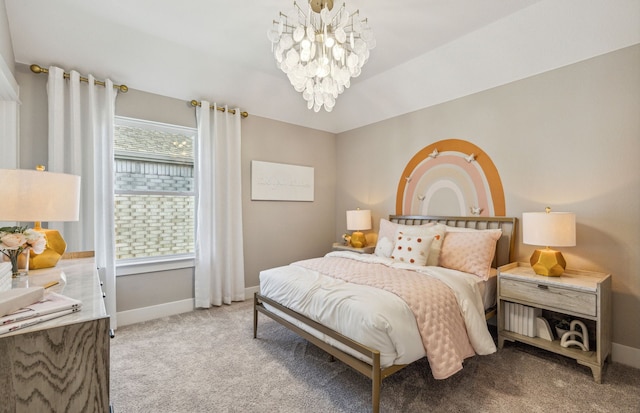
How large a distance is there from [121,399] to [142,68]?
9.71ft

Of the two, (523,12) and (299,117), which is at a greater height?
(523,12)

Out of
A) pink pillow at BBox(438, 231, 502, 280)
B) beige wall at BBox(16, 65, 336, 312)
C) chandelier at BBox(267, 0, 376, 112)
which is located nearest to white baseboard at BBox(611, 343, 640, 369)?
pink pillow at BBox(438, 231, 502, 280)

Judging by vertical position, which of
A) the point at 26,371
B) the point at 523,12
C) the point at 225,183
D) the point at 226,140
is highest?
the point at 523,12

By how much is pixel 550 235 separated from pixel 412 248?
1112mm

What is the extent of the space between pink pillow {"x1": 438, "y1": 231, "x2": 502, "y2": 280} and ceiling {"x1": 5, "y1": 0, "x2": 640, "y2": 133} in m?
1.60

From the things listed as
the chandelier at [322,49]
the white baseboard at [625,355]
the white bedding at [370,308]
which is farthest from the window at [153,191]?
the white baseboard at [625,355]

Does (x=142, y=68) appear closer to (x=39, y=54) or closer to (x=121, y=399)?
(x=39, y=54)

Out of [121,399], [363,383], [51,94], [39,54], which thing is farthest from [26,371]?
[39,54]

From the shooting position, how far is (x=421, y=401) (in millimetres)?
1951

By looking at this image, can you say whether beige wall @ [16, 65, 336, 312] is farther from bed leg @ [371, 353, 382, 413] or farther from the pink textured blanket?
bed leg @ [371, 353, 382, 413]

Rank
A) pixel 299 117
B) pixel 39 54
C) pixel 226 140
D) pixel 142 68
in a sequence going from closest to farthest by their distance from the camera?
1. pixel 39 54
2. pixel 142 68
3. pixel 226 140
4. pixel 299 117

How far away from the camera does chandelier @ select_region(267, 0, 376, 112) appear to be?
1993mm

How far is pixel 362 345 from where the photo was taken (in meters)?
1.83

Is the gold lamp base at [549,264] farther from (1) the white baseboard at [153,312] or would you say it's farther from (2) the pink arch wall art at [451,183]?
(1) the white baseboard at [153,312]
